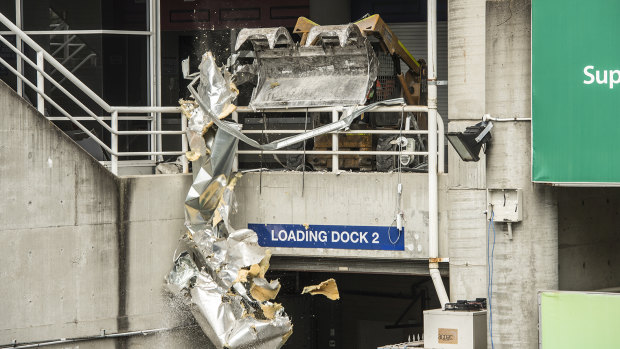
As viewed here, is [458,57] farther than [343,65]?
No

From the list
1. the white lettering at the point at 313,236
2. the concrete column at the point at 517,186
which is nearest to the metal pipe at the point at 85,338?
the white lettering at the point at 313,236

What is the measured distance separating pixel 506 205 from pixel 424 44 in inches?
341

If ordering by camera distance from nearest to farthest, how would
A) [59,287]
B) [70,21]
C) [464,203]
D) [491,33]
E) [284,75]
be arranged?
1. [491,33]
2. [59,287]
3. [464,203]
4. [284,75]
5. [70,21]

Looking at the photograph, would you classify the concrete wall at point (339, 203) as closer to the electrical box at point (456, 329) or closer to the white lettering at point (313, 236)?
the white lettering at point (313, 236)

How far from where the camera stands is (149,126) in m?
16.6

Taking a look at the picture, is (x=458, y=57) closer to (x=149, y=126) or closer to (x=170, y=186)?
(x=170, y=186)

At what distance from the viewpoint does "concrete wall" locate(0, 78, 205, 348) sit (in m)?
11.7

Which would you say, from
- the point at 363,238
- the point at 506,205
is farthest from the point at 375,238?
the point at 506,205

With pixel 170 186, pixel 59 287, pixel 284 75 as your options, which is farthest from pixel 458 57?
pixel 59 287

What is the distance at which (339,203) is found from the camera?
13422 millimetres

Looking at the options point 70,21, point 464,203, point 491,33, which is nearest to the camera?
point 491,33

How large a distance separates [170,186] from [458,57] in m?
3.92

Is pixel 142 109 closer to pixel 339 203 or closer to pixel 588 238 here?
pixel 339 203

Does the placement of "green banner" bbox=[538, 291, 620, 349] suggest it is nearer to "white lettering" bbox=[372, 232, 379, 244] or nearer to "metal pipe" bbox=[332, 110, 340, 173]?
"white lettering" bbox=[372, 232, 379, 244]
